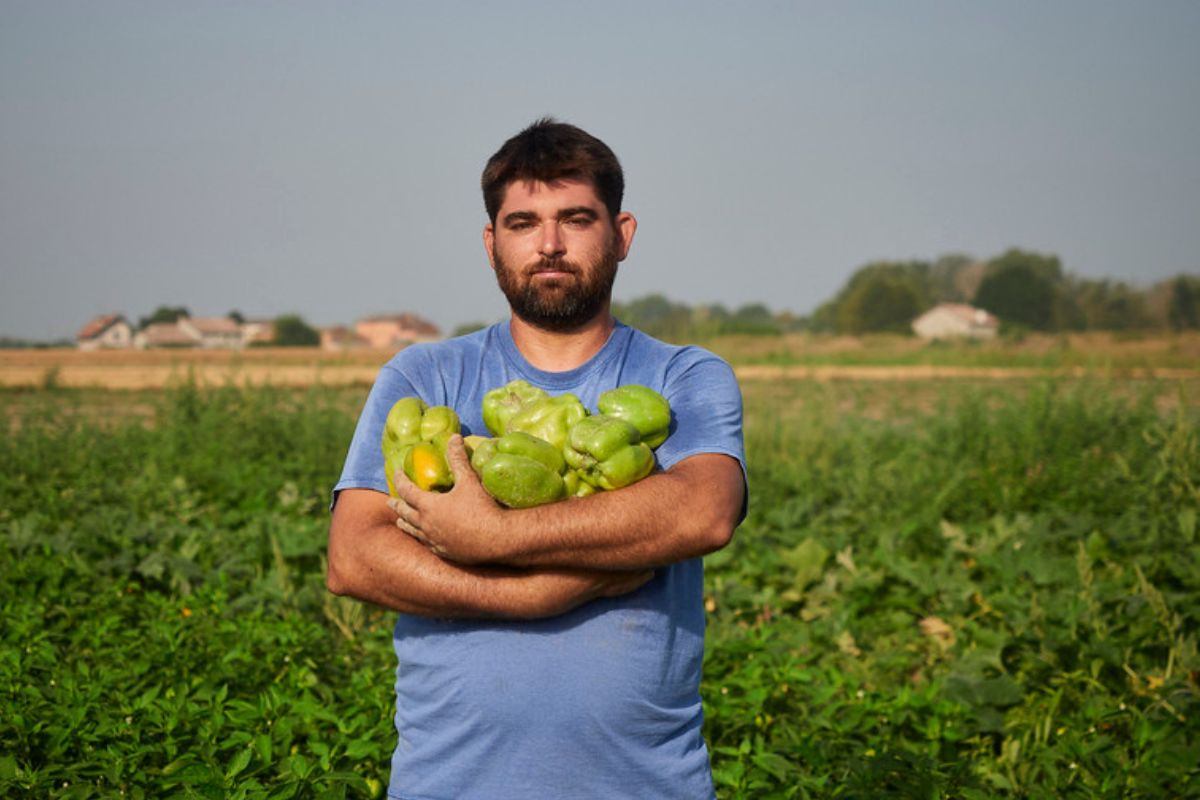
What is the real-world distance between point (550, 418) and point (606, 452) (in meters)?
0.13

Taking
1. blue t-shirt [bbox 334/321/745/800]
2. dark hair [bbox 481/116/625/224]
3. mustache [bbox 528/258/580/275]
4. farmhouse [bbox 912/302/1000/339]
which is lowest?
blue t-shirt [bbox 334/321/745/800]

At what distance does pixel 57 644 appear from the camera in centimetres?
415

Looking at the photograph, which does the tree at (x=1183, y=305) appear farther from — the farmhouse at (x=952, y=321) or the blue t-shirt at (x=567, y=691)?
the blue t-shirt at (x=567, y=691)

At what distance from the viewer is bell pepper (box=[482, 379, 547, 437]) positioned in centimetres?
215

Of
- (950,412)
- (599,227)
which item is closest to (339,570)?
(599,227)

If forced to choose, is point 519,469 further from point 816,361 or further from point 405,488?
point 816,361

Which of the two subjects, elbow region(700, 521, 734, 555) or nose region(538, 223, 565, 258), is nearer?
elbow region(700, 521, 734, 555)

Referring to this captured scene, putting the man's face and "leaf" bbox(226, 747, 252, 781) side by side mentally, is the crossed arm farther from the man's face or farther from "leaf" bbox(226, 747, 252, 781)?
"leaf" bbox(226, 747, 252, 781)

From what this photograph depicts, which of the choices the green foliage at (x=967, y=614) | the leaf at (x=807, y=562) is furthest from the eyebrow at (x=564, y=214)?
the leaf at (x=807, y=562)

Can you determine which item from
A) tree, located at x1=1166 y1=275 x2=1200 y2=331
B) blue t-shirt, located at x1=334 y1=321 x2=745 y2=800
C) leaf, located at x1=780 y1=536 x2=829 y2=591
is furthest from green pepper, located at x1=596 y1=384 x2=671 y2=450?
tree, located at x1=1166 y1=275 x2=1200 y2=331

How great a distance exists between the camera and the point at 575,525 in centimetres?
199

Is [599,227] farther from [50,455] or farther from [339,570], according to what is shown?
[50,455]

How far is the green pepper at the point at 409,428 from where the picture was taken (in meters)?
2.12

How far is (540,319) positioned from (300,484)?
5.53 meters
